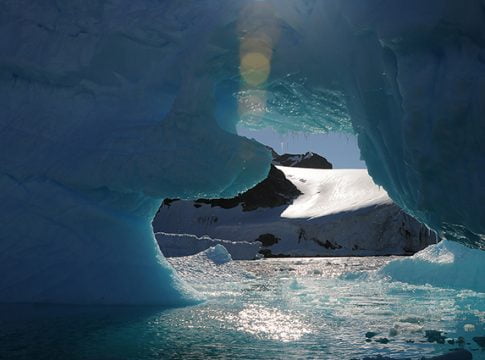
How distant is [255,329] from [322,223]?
34142 mm

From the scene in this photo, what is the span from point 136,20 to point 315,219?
33355 millimetres

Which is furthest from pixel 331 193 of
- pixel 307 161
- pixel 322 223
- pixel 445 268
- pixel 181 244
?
pixel 445 268

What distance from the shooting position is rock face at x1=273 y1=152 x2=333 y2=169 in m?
73.2

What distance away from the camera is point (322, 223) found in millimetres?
39406

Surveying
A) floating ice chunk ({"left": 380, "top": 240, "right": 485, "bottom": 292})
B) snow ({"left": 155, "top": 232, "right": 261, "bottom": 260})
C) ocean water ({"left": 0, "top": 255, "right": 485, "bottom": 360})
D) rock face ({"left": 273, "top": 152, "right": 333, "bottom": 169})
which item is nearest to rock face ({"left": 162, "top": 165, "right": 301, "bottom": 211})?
rock face ({"left": 273, "top": 152, "right": 333, "bottom": 169})

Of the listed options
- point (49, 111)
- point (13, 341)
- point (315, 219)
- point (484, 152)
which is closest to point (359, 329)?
point (484, 152)

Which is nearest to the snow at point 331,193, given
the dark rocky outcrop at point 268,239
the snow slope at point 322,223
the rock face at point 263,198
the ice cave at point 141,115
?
the snow slope at point 322,223

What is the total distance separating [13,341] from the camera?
5.07m

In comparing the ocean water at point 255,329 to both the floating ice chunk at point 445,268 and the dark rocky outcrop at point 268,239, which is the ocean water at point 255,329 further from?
the dark rocky outcrop at point 268,239

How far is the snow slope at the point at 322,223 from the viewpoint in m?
37.1

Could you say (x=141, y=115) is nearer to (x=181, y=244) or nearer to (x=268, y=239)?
(x=181, y=244)

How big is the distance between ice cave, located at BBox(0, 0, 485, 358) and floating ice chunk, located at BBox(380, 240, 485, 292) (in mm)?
5497

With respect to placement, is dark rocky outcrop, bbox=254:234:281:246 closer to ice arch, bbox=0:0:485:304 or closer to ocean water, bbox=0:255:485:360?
ocean water, bbox=0:255:485:360

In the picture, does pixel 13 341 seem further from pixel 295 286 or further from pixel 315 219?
pixel 315 219
